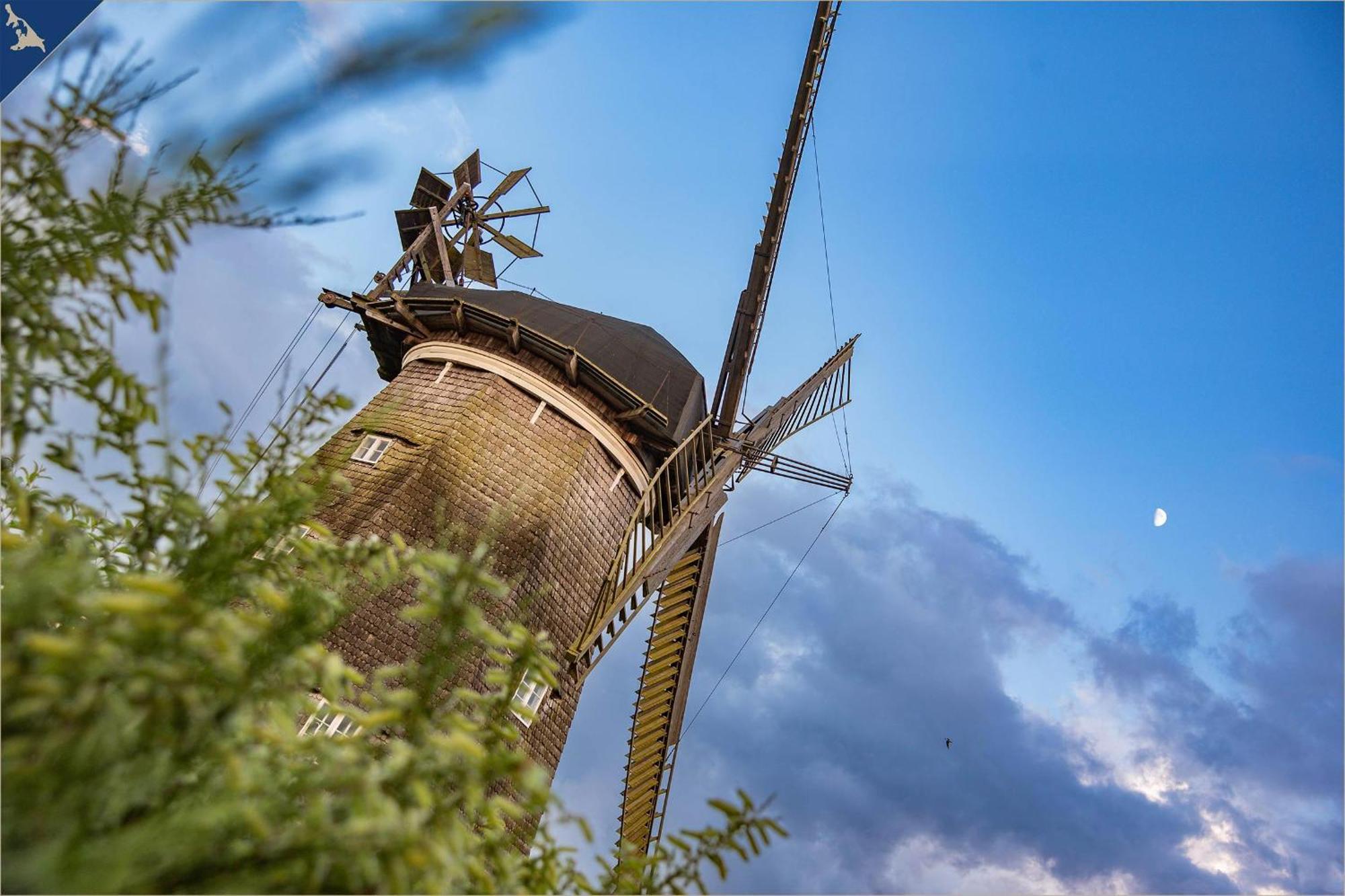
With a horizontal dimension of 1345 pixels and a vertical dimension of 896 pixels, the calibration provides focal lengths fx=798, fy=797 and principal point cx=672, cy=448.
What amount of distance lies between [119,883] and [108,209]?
178 cm

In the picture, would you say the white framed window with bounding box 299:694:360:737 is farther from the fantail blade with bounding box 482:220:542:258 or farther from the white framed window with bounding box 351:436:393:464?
the fantail blade with bounding box 482:220:542:258

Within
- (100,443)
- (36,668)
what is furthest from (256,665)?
(100,443)

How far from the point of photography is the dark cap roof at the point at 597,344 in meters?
13.9

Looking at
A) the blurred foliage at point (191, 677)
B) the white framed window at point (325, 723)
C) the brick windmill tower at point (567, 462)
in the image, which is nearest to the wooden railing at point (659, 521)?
the brick windmill tower at point (567, 462)

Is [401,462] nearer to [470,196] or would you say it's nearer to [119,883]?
[119,883]

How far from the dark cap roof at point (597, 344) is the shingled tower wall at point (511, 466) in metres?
0.05

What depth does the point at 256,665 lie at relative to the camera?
1.98 metres

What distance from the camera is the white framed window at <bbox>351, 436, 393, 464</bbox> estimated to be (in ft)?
40.8

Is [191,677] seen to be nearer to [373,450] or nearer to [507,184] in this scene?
[373,450]

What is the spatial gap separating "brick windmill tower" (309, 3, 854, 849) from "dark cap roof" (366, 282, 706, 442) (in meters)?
0.05

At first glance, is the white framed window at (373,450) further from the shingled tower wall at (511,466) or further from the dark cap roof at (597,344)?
the dark cap roof at (597,344)

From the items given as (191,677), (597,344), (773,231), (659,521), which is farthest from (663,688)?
(191,677)

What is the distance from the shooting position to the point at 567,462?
522 inches

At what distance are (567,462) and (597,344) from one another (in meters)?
2.68
